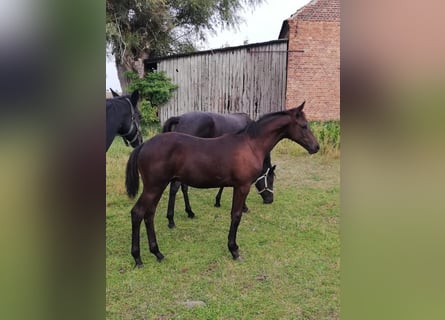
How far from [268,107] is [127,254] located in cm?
317

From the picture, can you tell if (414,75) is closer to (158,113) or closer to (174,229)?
(174,229)

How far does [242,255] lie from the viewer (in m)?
3.17

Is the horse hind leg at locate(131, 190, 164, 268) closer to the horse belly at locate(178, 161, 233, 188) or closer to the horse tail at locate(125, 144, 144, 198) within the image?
the horse tail at locate(125, 144, 144, 198)

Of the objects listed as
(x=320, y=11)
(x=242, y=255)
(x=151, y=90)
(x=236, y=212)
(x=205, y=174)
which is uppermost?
(x=320, y=11)

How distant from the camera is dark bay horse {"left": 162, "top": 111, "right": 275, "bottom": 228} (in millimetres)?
4023

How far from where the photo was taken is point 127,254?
9.94 feet

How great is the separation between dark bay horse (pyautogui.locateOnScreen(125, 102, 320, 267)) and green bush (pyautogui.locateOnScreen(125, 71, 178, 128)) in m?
1.86

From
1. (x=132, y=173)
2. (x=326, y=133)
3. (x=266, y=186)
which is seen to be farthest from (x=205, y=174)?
(x=266, y=186)

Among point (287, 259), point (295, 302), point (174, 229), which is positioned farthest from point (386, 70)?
point (174, 229)

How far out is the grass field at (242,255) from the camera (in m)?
2.26

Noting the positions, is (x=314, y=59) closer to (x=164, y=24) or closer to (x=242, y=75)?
(x=242, y=75)

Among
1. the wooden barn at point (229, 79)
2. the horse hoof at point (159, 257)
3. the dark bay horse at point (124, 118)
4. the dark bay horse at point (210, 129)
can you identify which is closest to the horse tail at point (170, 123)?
the dark bay horse at point (210, 129)

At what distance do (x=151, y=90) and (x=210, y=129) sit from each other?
106cm

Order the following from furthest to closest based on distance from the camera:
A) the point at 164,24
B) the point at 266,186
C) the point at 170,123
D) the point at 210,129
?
1. the point at 164,24
2. the point at 266,186
3. the point at 210,129
4. the point at 170,123
